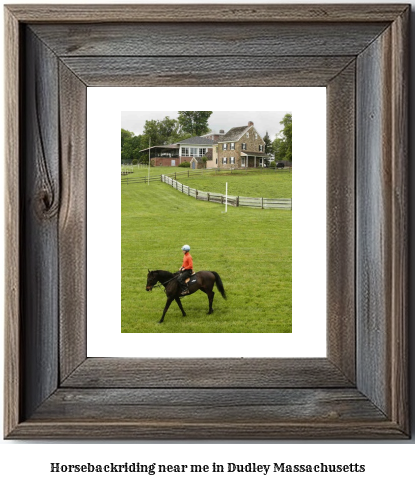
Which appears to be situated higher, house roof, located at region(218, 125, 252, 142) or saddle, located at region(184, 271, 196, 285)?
house roof, located at region(218, 125, 252, 142)

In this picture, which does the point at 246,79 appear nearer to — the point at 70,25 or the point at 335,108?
the point at 335,108

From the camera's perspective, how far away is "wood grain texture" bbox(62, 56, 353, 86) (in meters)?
1.02

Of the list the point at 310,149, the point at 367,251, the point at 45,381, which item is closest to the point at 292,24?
the point at 310,149

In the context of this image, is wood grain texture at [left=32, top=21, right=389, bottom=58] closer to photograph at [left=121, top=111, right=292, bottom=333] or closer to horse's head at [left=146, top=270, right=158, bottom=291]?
photograph at [left=121, top=111, right=292, bottom=333]

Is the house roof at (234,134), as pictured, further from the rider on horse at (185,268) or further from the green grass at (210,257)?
the rider on horse at (185,268)

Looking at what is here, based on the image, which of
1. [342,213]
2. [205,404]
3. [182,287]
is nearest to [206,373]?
[205,404]

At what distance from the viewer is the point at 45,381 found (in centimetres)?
102

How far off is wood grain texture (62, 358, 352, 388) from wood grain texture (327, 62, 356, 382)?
0.15ft

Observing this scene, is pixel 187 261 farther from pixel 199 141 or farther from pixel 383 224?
pixel 383 224

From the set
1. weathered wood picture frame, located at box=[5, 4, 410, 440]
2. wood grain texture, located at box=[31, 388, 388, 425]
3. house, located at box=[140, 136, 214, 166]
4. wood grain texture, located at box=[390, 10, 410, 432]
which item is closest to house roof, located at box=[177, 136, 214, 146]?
house, located at box=[140, 136, 214, 166]

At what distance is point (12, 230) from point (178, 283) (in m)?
0.32

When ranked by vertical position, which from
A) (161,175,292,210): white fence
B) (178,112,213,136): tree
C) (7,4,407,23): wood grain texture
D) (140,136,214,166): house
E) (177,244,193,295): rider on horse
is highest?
(7,4,407,23): wood grain texture

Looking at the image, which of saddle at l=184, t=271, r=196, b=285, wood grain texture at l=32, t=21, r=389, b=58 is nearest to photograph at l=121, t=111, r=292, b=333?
saddle at l=184, t=271, r=196, b=285

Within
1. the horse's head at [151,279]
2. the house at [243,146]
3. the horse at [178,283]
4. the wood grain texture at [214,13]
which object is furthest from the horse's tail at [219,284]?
the wood grain texture at [214,13]
